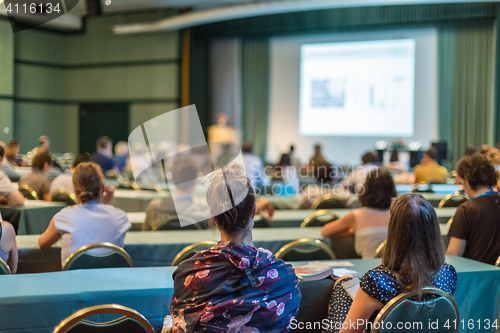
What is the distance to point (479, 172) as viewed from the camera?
283cm

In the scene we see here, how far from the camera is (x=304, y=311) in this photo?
2396 millimetres

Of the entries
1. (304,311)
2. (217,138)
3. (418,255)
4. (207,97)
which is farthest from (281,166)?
(418,255)

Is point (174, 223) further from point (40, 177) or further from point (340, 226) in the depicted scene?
point (40, 177)

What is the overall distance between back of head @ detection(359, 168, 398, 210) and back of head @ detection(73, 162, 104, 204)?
5.64ft

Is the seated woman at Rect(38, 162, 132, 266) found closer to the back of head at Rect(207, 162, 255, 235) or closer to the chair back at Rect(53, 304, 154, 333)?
the chair back at Rect(53, 304, 154, 333)

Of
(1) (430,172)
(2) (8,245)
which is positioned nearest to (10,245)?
(2) (8,245)

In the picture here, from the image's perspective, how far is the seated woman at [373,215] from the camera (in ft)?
10.7

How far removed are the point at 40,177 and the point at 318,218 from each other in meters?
3.02

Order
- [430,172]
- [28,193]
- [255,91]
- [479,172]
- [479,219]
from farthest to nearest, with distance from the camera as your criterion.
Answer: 1. [255,91]
2. [430,172]
3. [28,193]
4. [479,172]
5. [479,219]

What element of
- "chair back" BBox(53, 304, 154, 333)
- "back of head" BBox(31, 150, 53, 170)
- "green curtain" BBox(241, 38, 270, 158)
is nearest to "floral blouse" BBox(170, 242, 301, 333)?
"chair back" BBox(53, 304, 154, 333)

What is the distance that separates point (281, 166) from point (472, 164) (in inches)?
234

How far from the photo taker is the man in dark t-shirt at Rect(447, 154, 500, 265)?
2.72 meters

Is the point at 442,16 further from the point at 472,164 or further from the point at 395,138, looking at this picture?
the point at 472,164

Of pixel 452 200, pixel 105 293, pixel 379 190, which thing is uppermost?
pixel 379 190
